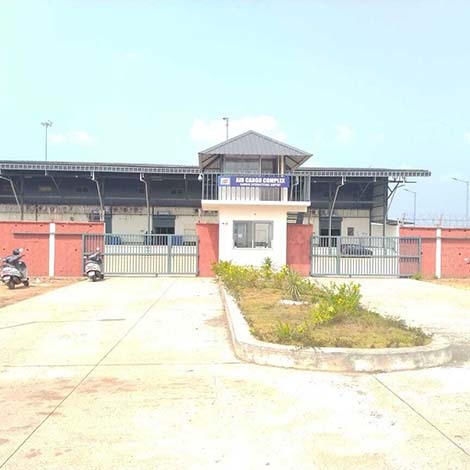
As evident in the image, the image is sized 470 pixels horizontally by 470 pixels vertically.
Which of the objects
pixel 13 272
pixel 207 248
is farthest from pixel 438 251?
pixel 13 272

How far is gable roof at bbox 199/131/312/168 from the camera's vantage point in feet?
70.0

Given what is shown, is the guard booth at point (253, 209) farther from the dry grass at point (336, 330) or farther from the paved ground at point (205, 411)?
the paved ground at point (205, 411)

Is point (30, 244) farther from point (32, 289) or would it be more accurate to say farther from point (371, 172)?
point (371, 172)

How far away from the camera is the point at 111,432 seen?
4195mm

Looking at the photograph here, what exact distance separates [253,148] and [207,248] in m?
4.61

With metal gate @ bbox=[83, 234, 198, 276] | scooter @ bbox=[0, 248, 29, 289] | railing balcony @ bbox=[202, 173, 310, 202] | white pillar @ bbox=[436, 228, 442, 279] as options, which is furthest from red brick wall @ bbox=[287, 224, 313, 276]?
scooter @ bbox=[0, 248, 29, 289]

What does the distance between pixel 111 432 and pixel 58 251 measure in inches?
673

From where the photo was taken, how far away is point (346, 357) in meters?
5.98

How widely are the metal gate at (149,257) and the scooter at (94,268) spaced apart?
1.40 meters

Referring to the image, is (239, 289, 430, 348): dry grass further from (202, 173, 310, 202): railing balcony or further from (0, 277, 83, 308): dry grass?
(202, 173, 310, 202): railing balcony

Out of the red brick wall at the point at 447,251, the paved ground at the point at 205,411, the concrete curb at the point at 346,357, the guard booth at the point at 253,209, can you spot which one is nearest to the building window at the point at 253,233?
the guard booth at the point at 253,209

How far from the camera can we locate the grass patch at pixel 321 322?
6.52 m

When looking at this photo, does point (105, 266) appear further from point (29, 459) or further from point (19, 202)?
point (19, 202)

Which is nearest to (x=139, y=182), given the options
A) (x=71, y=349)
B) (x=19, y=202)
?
(x=19, y=202)
